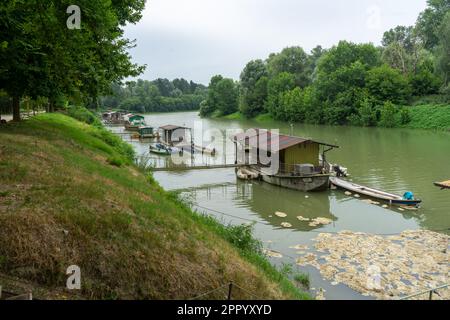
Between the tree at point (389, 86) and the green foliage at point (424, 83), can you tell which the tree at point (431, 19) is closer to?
the green foliage at point (424, 83)

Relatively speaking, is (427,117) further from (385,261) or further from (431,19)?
(385,261)

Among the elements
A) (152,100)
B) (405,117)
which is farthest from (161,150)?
(152,100)

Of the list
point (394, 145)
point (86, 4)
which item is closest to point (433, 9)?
point (394, 145)

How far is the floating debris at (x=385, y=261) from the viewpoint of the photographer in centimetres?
1430

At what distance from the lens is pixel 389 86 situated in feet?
245

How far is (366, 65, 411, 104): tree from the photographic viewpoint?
245 ft

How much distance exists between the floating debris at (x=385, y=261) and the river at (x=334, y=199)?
2.45ft

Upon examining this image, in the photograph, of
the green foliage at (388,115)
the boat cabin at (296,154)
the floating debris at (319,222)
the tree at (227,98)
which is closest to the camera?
the floating debris at (319,222)

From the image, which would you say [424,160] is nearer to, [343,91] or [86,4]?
[86,4]

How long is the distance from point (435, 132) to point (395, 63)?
3370cm

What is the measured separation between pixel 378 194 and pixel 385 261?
35.5 ft

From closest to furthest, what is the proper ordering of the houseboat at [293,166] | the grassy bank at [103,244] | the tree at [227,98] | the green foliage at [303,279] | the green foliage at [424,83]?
the grassy bank at [103,244] → the green foliage at [303,279] → the houseboat at [293,166] → the green foliage at [424,83] → the tree at [227,98]

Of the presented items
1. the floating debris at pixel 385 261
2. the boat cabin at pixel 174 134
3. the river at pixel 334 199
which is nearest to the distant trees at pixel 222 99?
the boat cabin at pixel 174 134

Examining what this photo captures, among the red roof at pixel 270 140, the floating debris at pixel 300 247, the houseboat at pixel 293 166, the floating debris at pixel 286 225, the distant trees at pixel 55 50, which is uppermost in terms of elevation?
the distant trees at pixel 55 50
